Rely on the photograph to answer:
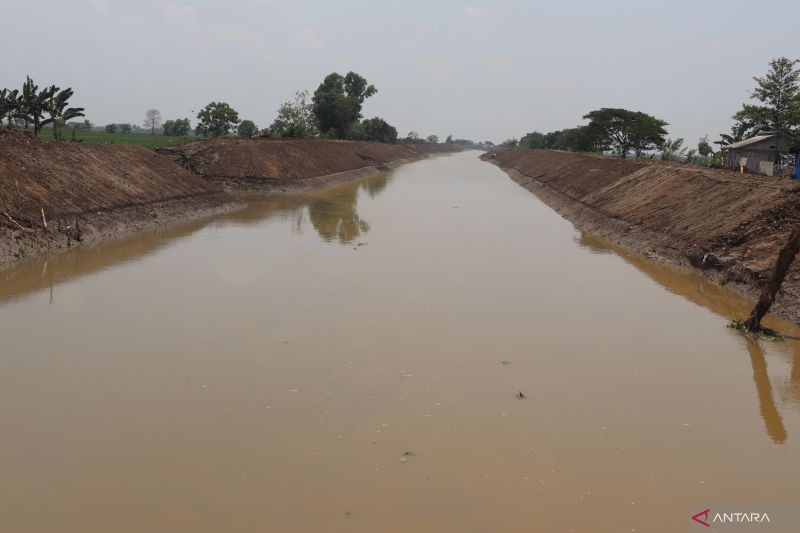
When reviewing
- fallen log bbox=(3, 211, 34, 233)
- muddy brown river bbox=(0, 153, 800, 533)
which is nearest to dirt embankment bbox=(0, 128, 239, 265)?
fallen log bbox=(3, 211, 34, 233)

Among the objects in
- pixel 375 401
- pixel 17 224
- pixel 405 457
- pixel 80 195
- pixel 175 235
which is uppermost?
pixel 80 195

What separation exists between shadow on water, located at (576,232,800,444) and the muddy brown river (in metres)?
0.08

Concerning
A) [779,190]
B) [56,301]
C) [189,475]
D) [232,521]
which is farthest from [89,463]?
[779,190]

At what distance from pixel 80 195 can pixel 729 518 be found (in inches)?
855

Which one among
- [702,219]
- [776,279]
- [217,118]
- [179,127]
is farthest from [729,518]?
[179,127]

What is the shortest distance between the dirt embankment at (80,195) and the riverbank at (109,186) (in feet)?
0.11

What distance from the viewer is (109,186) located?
23.5 meters

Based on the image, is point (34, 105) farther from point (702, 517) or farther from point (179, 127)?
point (179, 127)

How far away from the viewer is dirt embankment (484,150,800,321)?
54.1 feet

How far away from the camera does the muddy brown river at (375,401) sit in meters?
6.23

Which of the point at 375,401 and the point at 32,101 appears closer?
the point at 375,401

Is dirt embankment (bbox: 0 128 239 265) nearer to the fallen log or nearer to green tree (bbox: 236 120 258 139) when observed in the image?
the fallen log

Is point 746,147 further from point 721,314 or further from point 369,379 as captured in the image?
point 369,379

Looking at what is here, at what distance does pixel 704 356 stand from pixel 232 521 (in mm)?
9461
